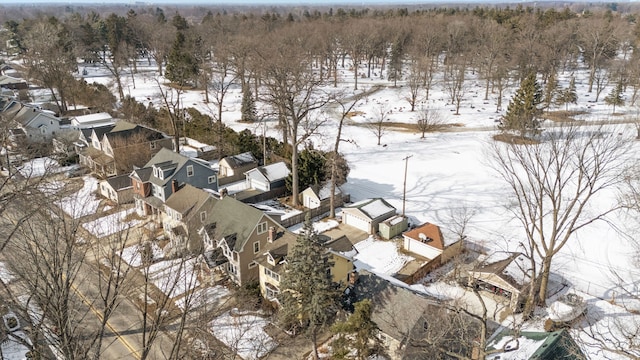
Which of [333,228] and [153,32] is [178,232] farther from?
[153,32]

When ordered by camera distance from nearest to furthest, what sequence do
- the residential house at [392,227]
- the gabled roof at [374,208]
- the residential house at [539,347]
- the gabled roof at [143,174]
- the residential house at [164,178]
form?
the residential house at [539,347] → the residential house at [392,227] → the gabled roof at [374,208] → the residential house at [164,178] → the gabled roof at [143,174]

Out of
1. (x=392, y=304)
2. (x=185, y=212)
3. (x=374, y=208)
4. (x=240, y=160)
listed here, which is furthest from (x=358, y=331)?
(x=240, y=160)

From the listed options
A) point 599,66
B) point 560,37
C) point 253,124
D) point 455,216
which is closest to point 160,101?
point 253,124

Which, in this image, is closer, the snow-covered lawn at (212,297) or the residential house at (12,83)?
the snow-covered lawn at (212,297)

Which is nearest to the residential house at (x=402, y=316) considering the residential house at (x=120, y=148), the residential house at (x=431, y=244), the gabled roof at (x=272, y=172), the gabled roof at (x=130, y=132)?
the residential house at (x=431, y=244)

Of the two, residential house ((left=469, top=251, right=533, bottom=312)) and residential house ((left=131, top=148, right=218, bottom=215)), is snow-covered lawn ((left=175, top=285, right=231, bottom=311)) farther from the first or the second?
residential house ((left=469, top=251, right=533, bottom=312))

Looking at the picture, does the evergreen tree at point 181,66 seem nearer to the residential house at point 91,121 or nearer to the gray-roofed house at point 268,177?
the residential house at point 91,121
